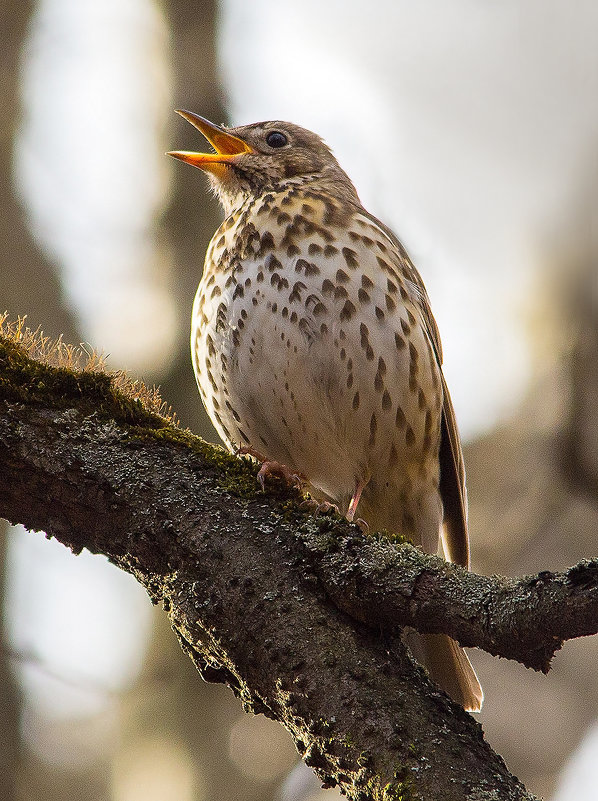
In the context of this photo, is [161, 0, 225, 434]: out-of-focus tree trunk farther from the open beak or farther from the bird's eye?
the bird's eye

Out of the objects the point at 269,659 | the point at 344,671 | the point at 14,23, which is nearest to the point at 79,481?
the point at 269,659

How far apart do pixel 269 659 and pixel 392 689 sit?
11.3 inches

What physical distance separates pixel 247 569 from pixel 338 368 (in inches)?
53.0

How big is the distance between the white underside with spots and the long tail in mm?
777

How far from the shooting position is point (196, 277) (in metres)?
5.03

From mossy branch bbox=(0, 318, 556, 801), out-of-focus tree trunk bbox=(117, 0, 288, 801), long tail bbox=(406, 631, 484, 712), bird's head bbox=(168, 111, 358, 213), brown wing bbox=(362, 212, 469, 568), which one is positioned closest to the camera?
mossy branch bbox=(0, 318, 556, 801)

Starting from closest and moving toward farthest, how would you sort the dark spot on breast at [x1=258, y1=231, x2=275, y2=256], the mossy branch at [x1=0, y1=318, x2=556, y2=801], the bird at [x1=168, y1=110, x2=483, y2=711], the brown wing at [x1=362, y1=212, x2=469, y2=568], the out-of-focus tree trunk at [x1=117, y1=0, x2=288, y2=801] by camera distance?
the mossy branch at [x1=0, y1=318, x2=556, y2=801]
the bird at [x1=168, y1=110, x2=483, y2=711]
the dark spot on breast at [x1=258, y1=231, x2=275, y2=256]
the brown wing at [x1=362, y1=212, x2=469, y2=568]
the out-of-focus tree trunk at [x1=117, y1=0, x2=288, y2=801]

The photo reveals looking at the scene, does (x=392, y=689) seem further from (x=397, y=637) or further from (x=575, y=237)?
(x=575, y=237)

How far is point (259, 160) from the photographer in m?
4.63

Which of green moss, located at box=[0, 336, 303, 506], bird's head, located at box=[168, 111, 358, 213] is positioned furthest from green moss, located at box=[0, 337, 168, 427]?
bird's head, located at box=[168, 111, 358, 213]

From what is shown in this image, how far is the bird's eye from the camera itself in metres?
4.77

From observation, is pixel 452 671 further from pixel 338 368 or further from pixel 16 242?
pixel 16 242

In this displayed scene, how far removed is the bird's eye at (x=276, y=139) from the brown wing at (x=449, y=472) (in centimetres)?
88

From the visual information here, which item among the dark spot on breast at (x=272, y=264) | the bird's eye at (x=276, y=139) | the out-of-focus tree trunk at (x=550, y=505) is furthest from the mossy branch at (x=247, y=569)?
the out-of-focus tree trunk at (x=550, y=505)
